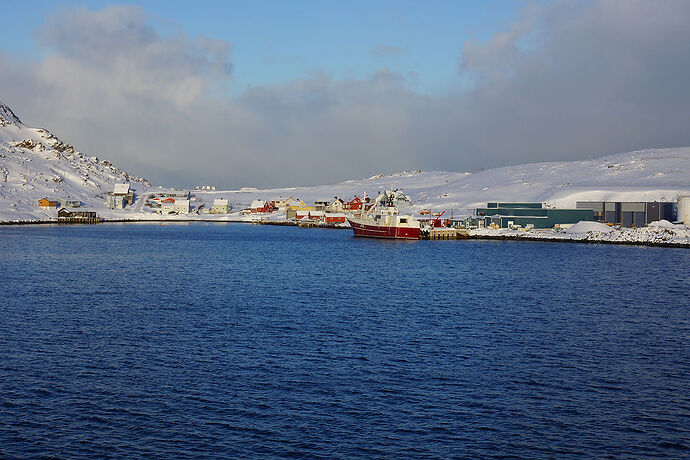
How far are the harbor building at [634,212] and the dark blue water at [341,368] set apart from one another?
298ft

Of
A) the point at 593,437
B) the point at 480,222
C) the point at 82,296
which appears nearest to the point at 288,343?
the point at 593,437

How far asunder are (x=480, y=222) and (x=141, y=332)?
131m

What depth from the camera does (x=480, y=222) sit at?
15850cm

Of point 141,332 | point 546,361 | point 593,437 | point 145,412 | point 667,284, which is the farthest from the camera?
point 667,284

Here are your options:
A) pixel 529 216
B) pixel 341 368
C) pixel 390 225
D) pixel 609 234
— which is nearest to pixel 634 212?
pixel 609 234

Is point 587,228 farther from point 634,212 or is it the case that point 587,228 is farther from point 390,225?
point 390,225

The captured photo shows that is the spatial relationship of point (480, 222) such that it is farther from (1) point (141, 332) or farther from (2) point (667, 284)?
(1) point (141, 332)

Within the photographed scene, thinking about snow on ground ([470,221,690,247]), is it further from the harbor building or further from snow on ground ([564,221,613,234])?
the harbor building

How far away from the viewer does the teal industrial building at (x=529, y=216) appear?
147875mm

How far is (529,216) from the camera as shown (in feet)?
498

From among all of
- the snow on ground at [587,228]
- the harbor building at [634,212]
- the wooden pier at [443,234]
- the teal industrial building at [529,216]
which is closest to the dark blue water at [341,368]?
the snow on ground at [587,228]

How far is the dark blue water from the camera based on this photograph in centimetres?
2023

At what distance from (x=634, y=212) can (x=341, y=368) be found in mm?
135707

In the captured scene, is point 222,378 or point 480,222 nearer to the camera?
point 222,378
